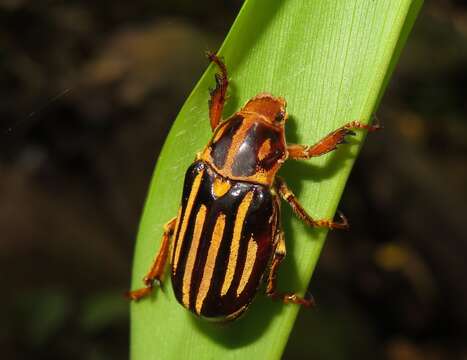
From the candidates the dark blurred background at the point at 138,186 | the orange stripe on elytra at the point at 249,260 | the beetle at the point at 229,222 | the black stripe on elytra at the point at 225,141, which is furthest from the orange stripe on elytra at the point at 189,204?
the dark blurred background at the point at 138,186

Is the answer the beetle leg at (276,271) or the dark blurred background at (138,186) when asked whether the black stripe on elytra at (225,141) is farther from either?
the dark blurred background at (138,186)

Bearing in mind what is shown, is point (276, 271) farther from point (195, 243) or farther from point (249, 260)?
point (195, 243)

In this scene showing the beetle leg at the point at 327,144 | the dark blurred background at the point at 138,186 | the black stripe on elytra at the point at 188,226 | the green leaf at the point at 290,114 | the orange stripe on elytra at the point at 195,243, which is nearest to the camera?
the green leaf at the point at 290,114

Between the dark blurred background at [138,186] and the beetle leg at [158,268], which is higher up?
the beetle leg at [158,268]

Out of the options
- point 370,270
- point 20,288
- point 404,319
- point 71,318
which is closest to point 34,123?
point 20,288

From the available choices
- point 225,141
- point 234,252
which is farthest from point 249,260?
point 225,141

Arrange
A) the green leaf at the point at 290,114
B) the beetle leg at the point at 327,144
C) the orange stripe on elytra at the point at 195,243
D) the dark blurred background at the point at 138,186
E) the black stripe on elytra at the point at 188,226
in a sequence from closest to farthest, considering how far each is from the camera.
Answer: the green leaf at the point at 290,114, the beetle leg at the point at 327,144, the black stripe on elytra at the point at 188,226, the orange stripe on elytra at the point at 195,243, the dark blurred background at the point at 138,186
